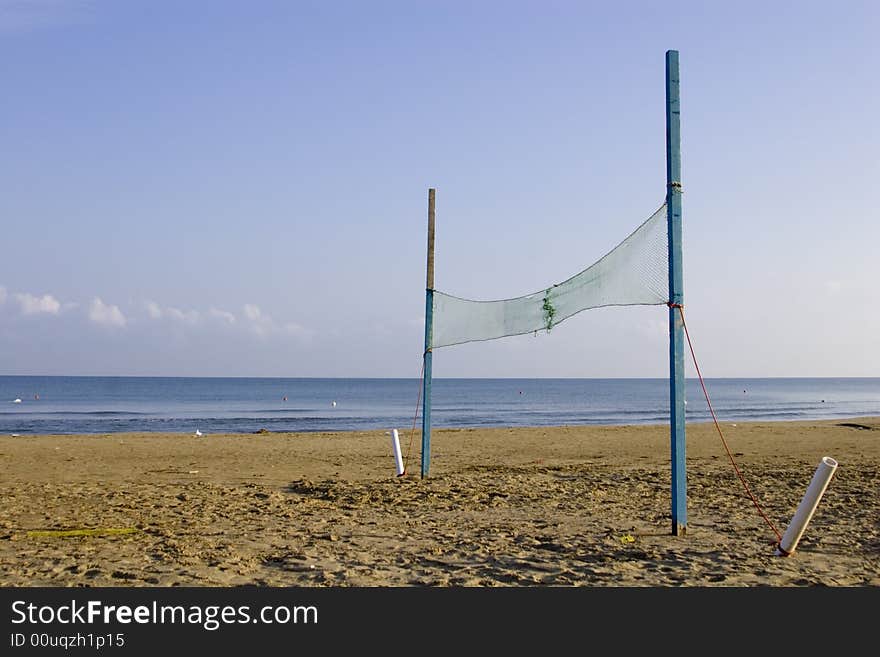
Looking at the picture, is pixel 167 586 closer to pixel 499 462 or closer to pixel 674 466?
pixel 674 466

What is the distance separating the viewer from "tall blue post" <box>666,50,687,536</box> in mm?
7047

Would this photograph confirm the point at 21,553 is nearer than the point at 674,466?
Yes

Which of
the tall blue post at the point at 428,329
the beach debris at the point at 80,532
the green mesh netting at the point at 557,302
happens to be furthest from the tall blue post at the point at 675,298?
the beach debris at the point at 80,532

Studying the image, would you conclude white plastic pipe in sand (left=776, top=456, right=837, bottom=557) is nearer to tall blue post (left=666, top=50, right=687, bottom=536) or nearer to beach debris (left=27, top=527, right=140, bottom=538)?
tall blue post (left=666, top=50, right=687, bottom=536)

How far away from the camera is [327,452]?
55.8 ft

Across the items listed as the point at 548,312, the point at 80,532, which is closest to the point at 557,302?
the point at 548,312

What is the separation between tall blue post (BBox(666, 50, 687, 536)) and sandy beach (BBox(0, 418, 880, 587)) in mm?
396

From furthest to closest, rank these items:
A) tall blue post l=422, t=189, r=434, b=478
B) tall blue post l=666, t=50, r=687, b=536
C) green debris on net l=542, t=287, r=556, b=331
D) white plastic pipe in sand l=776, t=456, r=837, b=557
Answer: tall blue post l=422, t=189, r=434, b=478 → green debris on net l=542, t=287, r=556, b=331 → tall blue post l=666, t=50, r=687, b=536 → white plastic pipe in sand l=776, t=456, r=837, b=557

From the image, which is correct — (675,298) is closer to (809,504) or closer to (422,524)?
(809,504)

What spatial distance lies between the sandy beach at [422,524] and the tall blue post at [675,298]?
396mm

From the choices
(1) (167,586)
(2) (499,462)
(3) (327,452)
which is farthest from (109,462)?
(1) (167,586)

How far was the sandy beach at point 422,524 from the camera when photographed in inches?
224

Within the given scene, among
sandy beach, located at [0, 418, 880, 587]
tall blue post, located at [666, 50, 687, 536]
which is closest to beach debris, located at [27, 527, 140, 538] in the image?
sandy beach, located at [0, 418, 880, 587]

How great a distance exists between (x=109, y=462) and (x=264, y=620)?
11.1 metres
